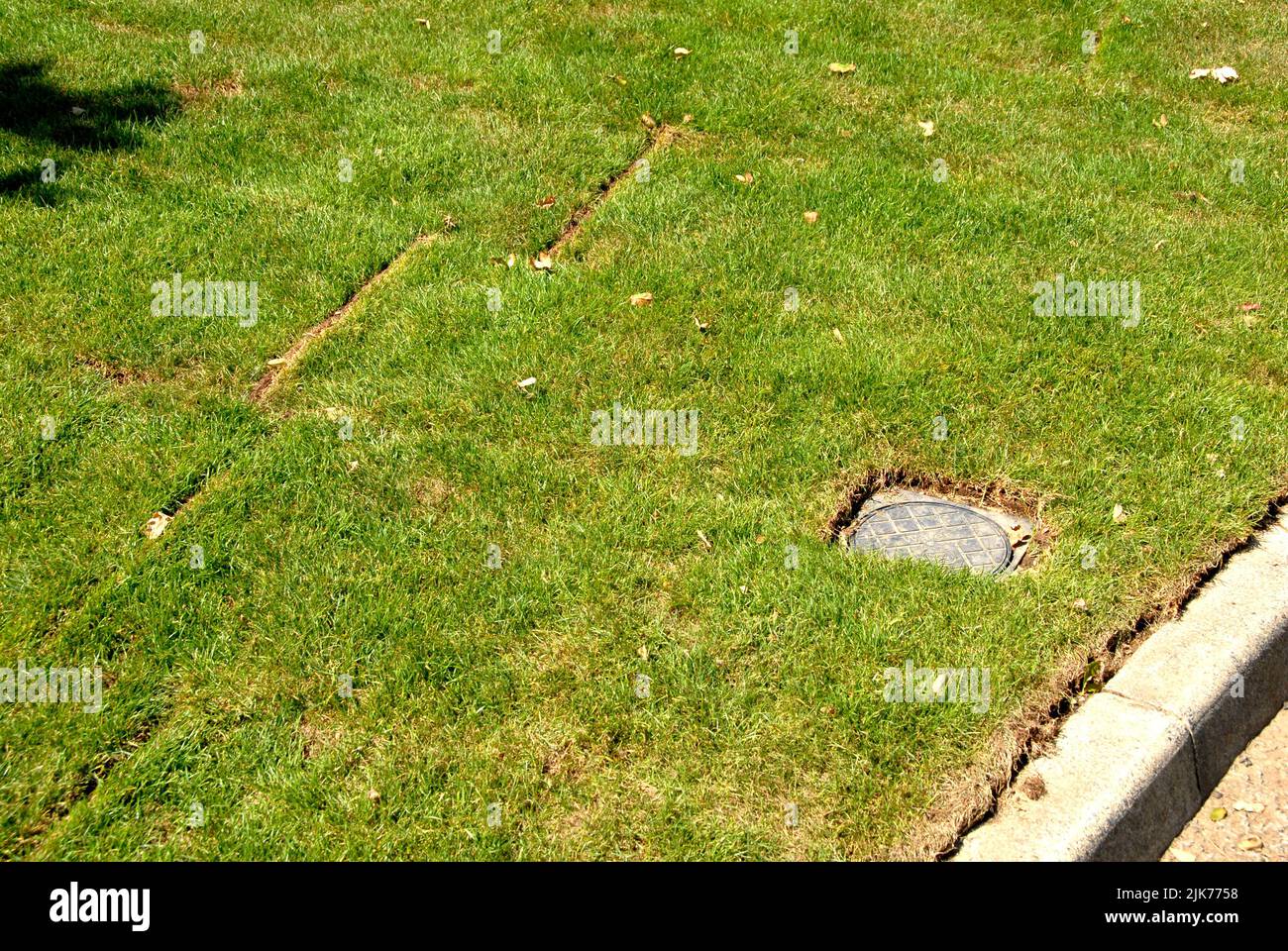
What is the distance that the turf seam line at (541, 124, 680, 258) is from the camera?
6.30 metres

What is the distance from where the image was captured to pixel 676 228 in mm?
6367

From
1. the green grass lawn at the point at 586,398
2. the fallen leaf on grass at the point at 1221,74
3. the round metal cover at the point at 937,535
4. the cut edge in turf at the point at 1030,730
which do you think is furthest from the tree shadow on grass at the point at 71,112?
the fallen leaf on grass at the point at 1221,74

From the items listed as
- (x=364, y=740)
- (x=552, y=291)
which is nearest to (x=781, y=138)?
(x=552, y=291)

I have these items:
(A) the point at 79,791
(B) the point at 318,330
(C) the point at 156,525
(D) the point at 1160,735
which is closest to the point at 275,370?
(B) the point at 318,330

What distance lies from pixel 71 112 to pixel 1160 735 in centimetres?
695

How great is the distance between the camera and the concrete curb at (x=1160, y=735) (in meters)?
3.60

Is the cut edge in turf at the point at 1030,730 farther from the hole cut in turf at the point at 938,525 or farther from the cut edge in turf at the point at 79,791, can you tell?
the cut edge in turf at the point at 79,791

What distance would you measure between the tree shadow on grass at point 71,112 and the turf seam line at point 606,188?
8.87 ft

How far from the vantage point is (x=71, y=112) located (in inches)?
273

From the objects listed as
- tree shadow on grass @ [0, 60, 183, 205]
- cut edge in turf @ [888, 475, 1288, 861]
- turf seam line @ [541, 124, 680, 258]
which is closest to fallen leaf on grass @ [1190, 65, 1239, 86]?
turf seam line @ [541, 124, 680, 258]

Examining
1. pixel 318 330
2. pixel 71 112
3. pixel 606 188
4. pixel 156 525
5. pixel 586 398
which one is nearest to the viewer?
pixel 156 525

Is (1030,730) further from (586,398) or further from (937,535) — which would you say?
(586,398)

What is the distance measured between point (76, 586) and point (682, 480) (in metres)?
2.44

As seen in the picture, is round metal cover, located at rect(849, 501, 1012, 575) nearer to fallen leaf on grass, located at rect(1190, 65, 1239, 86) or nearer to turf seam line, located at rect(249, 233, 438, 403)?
turf seam line, located at rect(249, 233, 438, 403)
